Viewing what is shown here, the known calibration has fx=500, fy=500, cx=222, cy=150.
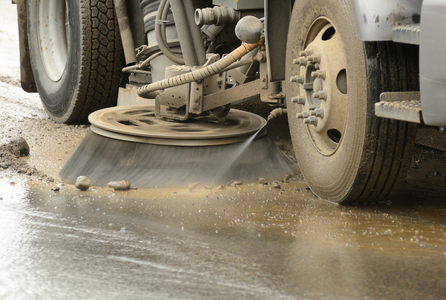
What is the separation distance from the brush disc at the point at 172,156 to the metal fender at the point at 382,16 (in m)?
1.13

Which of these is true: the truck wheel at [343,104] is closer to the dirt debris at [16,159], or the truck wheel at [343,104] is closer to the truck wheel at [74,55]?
the dirt debris at [16,159]

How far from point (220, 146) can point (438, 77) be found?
1.42m

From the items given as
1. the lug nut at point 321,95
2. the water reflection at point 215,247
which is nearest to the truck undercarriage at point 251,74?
the lug nut at point 321,95

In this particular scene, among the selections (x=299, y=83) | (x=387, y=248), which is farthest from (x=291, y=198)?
(x=387, y=248)

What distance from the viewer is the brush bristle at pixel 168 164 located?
2512 millimetres

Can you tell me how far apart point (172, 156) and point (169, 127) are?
1.14ft

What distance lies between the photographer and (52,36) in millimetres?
4414

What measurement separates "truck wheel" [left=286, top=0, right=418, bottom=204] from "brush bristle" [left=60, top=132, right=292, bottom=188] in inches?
17.6

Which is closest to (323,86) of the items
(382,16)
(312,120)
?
(312,120)

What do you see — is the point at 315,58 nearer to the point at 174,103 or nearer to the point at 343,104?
the point at 343,104

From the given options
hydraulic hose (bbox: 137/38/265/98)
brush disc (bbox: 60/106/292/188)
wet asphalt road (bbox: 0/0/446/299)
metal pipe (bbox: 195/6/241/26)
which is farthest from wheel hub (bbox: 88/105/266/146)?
metal pipe (bbox: 195/6/241/26)

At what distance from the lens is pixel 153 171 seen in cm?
254

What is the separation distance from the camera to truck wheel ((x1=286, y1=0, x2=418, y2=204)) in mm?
1714

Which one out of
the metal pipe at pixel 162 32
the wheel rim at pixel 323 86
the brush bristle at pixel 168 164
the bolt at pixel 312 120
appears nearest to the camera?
the wheel rim at pixel 323 86
